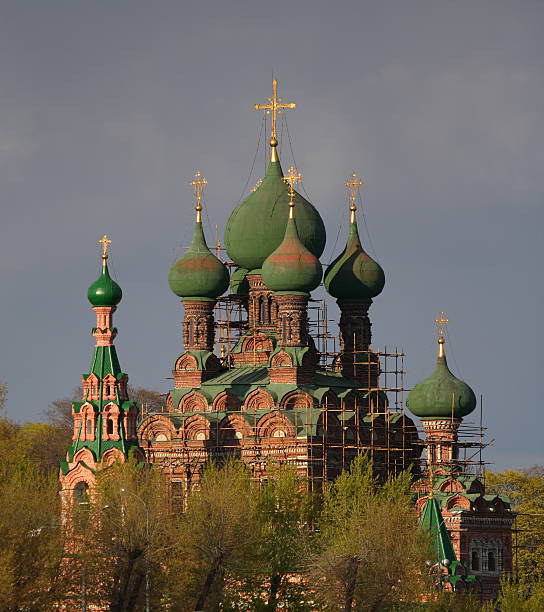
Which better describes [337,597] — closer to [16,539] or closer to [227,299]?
[16,539]

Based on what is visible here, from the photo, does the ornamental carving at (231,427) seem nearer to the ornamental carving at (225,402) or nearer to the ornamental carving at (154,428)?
the ornamental carving at (225,402)

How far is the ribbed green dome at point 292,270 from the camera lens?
6625cm

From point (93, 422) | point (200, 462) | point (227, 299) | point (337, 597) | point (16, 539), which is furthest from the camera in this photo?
point (227, 299)

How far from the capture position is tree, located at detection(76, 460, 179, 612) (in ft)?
163

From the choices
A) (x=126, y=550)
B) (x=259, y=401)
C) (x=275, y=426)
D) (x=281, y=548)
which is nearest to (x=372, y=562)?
(x=281, y=548)

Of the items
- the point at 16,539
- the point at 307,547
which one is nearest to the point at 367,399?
the point at 307,547

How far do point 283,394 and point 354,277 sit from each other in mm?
6224

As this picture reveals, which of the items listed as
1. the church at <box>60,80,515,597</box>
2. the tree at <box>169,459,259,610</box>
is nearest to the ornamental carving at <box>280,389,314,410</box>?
the church at <box>60,80,515,597</box>

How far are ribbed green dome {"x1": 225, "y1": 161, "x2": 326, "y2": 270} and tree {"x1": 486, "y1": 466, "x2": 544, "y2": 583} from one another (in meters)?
11.9

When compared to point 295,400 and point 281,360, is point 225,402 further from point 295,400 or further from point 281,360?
point 295,400

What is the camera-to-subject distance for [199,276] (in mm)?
69250

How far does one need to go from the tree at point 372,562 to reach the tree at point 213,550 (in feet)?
5.41

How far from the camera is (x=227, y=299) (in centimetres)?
7094

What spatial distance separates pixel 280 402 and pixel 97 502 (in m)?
14.1
